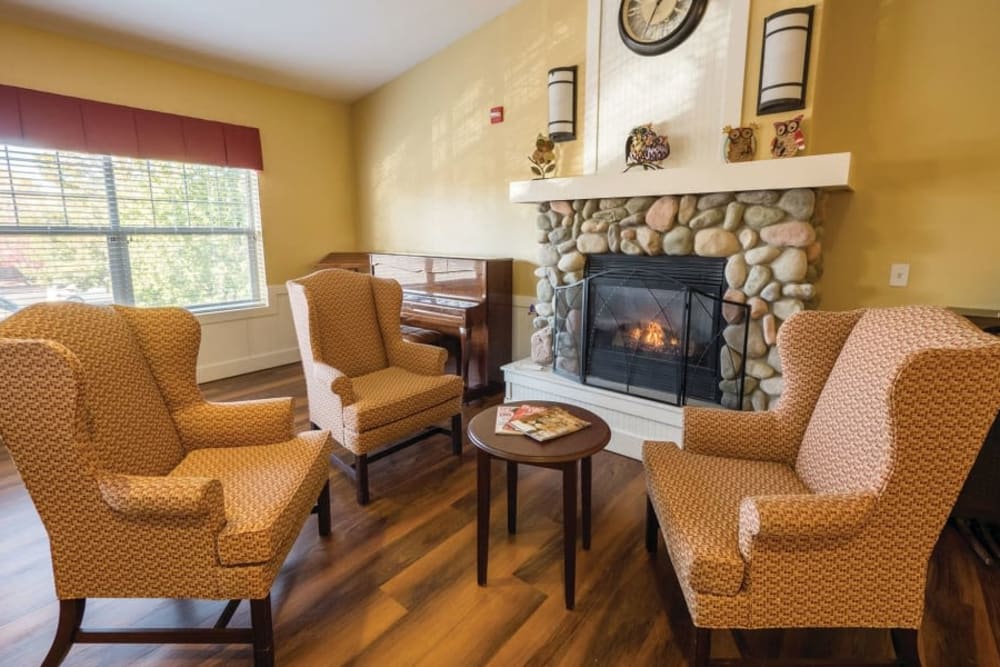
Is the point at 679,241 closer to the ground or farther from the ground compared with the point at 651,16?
closer to the ground

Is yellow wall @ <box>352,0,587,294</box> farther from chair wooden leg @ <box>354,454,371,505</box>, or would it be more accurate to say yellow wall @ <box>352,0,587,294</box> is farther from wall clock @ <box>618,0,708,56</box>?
chair wooden leg @ <box>354,454,371,505</box>

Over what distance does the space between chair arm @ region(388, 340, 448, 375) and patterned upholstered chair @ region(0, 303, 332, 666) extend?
45.3 inches

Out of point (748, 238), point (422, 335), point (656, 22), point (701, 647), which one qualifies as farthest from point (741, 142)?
point (422, 335)

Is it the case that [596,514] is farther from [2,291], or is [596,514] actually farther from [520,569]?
[2,291]

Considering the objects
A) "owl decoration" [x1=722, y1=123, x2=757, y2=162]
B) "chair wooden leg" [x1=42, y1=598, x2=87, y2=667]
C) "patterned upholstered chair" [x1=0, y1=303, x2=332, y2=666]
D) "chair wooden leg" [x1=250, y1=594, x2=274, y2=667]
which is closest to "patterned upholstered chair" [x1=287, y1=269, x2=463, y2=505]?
"patterned upholstered chair" [x1=0, y1=303, x2=332, y2=666]

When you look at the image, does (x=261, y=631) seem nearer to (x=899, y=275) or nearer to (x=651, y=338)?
(x=651, y=338)

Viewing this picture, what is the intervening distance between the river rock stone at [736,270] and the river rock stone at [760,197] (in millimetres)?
266

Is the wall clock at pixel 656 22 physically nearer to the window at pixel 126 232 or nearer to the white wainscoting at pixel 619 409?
the white wainscoting at pixel 619 409

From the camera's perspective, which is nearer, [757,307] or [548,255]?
[757,307]

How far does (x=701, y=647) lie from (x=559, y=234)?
238 centimetres

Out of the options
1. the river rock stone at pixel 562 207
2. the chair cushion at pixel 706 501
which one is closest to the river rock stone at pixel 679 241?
the river rock stone at pixel 562 207

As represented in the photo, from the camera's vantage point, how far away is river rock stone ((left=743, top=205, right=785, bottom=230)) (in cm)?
235

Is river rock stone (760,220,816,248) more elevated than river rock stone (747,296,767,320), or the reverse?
river rock stone (760,220,816,248)

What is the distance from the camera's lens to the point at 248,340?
438 centimetres
